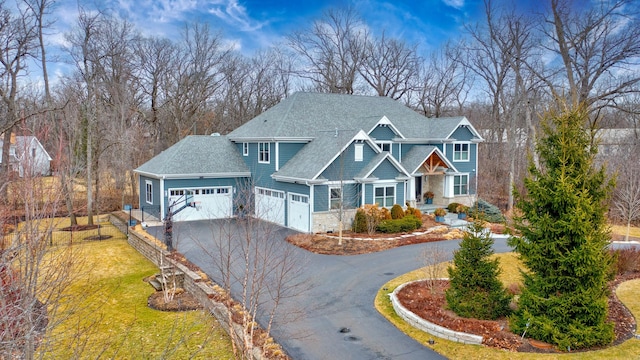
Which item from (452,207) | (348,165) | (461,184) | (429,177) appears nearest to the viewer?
(348,165)

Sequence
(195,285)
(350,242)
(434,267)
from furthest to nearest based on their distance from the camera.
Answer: (350,242), (195,285), (434,267)

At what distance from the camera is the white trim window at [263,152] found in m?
26.2

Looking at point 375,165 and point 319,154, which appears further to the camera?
point 319,154

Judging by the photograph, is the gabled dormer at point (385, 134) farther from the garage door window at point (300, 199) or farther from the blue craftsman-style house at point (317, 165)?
the garage door window at point (300, 199)

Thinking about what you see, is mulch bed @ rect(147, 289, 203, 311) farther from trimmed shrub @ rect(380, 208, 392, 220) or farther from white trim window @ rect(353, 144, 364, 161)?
white trim window @ rect(353, 144, 364, 161)

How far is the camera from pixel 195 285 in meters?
14.1

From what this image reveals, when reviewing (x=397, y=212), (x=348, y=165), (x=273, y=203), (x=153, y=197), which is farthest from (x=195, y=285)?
(x=153, y=197)

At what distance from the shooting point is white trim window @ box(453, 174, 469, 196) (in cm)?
3034

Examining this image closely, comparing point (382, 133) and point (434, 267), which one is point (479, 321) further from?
point (382, 133)

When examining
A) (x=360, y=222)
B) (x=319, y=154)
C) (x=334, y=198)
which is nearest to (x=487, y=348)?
(x=360, y=222)

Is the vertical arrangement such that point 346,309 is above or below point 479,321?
below

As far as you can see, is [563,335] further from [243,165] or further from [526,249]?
[243,165]

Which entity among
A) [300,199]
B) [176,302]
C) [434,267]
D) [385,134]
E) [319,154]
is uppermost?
[385,134]

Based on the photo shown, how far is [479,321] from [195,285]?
839cm
